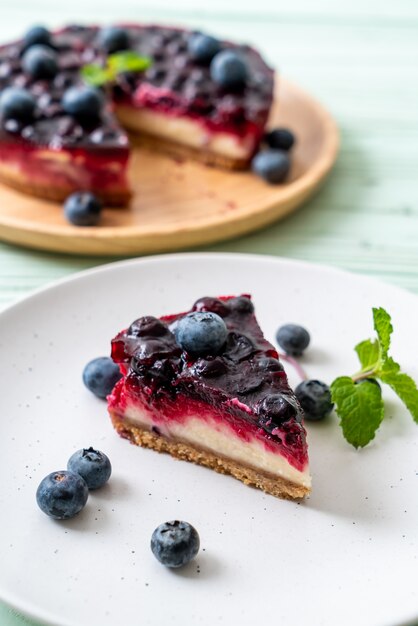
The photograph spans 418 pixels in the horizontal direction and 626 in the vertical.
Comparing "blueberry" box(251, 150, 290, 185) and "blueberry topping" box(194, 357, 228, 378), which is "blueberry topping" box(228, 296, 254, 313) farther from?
"blueberry" box(251, 150, 290, 185)

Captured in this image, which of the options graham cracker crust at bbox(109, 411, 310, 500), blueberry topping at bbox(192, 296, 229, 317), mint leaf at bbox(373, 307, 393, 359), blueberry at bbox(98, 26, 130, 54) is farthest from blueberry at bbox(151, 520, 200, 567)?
blueberry at bbox(98, 26, 130, 54)

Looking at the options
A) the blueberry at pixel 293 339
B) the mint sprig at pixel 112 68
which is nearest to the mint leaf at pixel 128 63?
the mint sprig at pixel 112 68

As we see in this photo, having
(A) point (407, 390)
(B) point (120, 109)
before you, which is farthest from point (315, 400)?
(B) point (120, 109)

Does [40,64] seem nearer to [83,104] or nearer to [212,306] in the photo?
[83,104]

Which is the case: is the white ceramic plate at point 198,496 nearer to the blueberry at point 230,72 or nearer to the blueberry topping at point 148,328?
the blueberry topping at point 148,328

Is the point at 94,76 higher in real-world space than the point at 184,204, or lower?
higher

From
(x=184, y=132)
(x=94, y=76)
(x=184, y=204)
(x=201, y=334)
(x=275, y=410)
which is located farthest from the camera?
(x=184, y=132)
